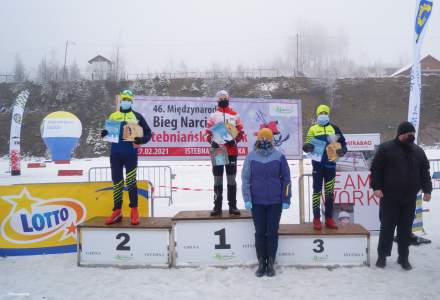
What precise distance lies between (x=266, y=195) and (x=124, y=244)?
7.05 ft

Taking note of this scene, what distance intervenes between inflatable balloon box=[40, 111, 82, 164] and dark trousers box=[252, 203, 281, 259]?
20.8m

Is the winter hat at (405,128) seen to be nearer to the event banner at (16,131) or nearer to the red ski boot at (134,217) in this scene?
the red ski boot at (134,217)

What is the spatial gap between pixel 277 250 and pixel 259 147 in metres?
1.51

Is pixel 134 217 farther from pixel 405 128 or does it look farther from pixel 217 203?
pixel 405 128

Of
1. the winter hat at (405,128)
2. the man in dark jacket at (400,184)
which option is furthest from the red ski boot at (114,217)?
the winter hat at (405,128)

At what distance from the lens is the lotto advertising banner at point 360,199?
6568 mm

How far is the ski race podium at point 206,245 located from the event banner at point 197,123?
6.27ft

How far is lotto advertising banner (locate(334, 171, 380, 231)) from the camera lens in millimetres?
6568

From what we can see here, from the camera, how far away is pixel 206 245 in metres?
5.00

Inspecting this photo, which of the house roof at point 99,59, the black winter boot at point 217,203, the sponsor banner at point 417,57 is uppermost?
the house roof at point 99,59

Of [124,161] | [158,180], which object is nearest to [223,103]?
[124,161]

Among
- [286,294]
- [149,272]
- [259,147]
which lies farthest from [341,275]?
[149,272]

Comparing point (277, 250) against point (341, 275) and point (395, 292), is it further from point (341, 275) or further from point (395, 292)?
point (395, 292)

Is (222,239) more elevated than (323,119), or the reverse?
(323,119)
